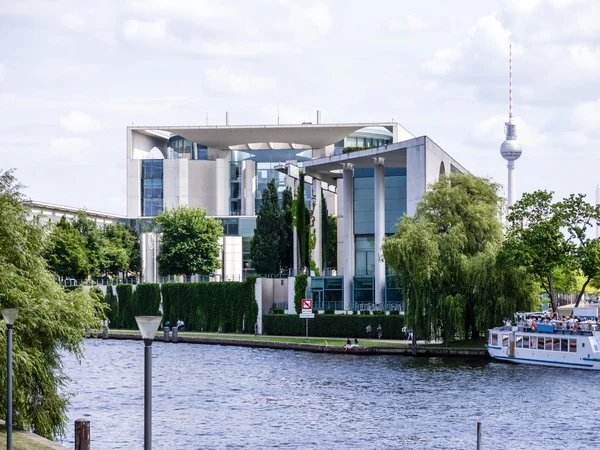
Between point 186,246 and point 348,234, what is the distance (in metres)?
37.1

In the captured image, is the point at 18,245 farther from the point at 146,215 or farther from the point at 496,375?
the point at 146,215

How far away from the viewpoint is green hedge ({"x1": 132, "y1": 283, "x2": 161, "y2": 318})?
111438 mm

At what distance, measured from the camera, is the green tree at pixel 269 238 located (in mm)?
117062

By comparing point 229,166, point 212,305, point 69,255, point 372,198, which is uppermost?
point 229,166

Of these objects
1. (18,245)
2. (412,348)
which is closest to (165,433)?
(18,245)

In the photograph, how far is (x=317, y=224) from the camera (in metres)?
107

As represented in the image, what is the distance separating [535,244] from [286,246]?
5053 cm

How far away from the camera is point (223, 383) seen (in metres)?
60.2

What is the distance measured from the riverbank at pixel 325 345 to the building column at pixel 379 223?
31.7ft

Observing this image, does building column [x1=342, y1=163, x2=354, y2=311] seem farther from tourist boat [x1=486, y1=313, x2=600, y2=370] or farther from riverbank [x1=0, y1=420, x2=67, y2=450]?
riverbank [x1=0, y1=420, x2=67, y2=450]

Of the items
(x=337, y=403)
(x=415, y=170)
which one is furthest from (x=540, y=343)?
(x=415, y=170)

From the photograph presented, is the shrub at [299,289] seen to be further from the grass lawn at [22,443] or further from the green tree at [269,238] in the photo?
the grass lawn at [22,443]

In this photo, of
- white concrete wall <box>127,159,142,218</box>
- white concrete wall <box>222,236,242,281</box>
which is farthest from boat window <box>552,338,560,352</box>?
white concrete wall <box>127,159,142,218</box>

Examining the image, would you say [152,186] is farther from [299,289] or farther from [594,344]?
[594,344]
